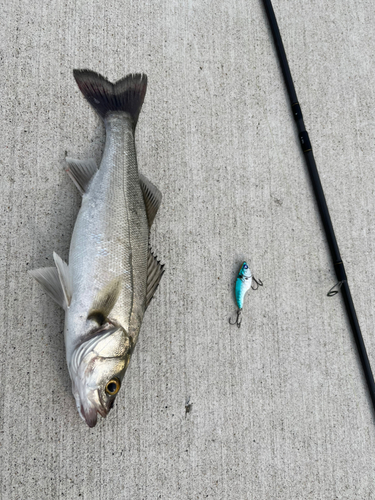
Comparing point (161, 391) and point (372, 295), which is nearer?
point (161, 391)

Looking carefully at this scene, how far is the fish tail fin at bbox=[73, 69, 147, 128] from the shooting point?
1.72 m

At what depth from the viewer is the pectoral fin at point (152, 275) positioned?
154 centimetres

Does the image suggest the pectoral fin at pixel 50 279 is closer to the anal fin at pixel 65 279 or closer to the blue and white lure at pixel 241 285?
the anal fin at pixel 65 279

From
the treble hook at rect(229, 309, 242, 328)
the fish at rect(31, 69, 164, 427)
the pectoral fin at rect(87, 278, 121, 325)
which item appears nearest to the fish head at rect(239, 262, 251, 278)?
the treble hook at rect(229, 309, 242, 328)

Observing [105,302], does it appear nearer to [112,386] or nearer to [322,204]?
[112,386]

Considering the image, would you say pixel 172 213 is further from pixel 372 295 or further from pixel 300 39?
pixel 300 39

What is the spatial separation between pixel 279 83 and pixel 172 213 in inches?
40.7

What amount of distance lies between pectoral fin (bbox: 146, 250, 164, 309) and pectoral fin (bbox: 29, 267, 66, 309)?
35 cm

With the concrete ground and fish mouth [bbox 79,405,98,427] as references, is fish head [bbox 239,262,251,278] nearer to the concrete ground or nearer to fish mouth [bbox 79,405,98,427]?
the concrete ground

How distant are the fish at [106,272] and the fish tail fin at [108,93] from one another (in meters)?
0.03

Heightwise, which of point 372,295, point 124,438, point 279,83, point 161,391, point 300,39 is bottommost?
point 124,438

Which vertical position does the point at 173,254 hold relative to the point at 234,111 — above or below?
below

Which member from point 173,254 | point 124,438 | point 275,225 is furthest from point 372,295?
point 124,438

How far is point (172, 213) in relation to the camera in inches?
73.0
